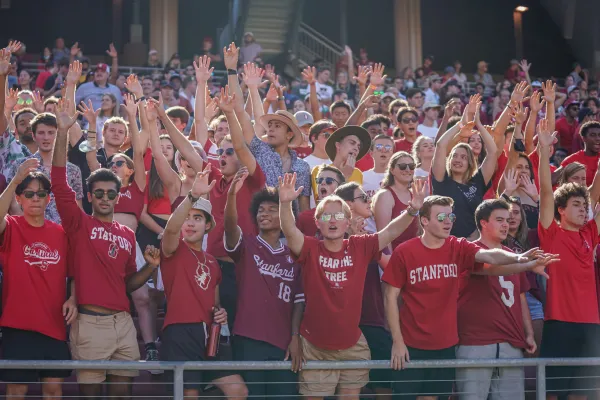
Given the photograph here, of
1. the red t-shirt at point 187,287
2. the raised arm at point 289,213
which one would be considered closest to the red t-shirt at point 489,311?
the raised arm at point 289,213

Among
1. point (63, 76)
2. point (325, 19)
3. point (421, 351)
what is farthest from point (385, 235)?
point (325, 19)

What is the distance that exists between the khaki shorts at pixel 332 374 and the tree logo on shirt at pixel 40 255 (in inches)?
68.3

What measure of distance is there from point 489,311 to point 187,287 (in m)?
2.04

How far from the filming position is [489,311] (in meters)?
6.47

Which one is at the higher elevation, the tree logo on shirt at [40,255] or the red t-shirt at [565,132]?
the red t-shirt at [565,132]

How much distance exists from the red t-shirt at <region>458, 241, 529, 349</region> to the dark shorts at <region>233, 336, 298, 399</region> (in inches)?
47.3

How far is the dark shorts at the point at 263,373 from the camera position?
20.3 ft

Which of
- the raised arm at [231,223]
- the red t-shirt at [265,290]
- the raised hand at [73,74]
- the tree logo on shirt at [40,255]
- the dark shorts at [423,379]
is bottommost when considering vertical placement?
the dark shorts at [423,379]

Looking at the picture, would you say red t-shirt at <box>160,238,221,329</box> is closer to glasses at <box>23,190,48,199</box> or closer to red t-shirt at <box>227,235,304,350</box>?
red t-shirt at <box>227,235,304,350</box>

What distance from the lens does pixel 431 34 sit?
25.9 meters

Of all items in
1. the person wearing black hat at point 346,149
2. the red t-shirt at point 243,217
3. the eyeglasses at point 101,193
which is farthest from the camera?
the person wearing black hat at point 346,149

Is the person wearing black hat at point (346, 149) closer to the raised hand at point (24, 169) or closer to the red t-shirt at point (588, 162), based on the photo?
the red t-shirt at point (588, 162)

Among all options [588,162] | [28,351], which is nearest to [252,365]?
[28,351]

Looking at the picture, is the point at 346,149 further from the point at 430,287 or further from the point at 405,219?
the point at 430,287
